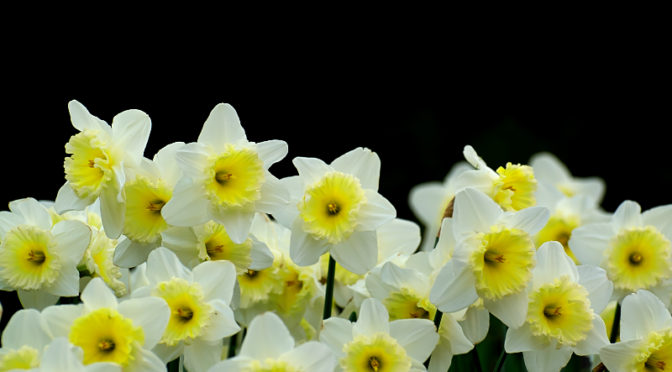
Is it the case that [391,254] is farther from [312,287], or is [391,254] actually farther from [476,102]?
[476,102]

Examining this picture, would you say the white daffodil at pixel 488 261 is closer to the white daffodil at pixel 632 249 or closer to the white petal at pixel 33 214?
the white daffodil at pixel 632 249

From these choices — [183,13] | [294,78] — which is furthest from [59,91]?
[294,78]

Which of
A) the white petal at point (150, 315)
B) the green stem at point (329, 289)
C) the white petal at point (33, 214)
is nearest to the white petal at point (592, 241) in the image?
the green stem at point (329, 289)

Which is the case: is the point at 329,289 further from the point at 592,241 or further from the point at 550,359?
the point at 592,241

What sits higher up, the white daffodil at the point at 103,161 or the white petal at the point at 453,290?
the white daffodil at the point at 103,161

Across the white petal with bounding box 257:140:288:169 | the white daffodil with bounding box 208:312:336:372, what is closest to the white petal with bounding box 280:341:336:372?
the white daffodil with bounding box 208:312:336:372

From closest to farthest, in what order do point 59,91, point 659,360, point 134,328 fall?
→ point 134,328 → point 659,360 → point 59,91

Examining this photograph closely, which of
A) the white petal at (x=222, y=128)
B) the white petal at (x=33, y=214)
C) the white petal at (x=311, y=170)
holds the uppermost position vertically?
the white petal at (x=222, y=128)
